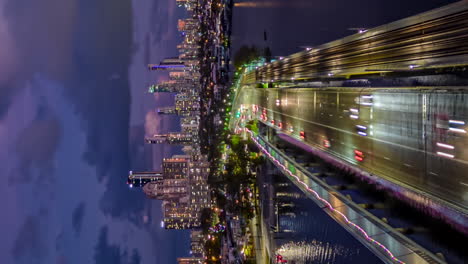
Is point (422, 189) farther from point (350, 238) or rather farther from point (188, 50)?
point (188, 50)

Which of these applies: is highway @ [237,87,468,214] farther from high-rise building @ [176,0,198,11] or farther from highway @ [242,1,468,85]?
high-rise building @ [176,0,198,11]

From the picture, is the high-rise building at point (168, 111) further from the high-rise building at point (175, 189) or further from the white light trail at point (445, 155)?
the white light trail at point (445, 155)

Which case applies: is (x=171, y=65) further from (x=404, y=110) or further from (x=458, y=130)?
(x=458, y=130)

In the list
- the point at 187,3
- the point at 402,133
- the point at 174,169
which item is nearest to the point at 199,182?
the point at 174,169

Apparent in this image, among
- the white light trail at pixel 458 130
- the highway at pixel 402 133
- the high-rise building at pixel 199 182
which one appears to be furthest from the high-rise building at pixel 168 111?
the white light trail at pixel 458 130

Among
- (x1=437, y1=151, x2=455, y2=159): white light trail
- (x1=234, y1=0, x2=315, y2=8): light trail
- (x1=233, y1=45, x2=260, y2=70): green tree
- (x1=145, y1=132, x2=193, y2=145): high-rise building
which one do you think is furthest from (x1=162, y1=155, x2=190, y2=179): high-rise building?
(x1=437, y1=151, x2=455, y2=159): white light trail
